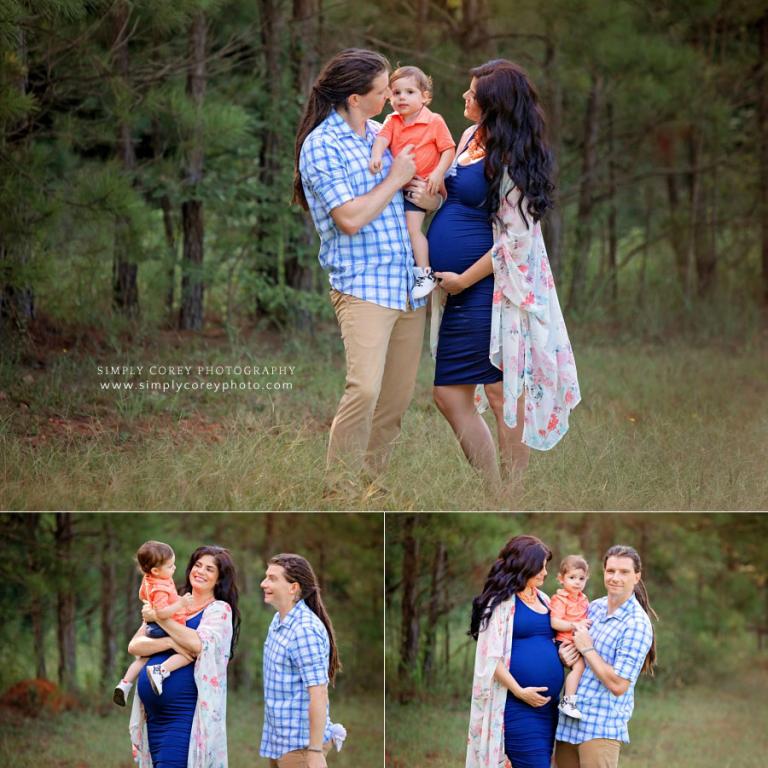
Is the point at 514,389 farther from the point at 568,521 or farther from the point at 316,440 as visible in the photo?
the point at 568,521

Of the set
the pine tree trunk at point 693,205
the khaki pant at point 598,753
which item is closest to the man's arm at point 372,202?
the khaki pant at point 598,753

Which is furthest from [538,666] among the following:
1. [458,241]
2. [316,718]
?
[458,241]

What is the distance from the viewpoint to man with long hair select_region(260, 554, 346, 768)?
372 centimetres

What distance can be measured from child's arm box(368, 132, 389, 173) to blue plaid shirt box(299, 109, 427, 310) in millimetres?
29

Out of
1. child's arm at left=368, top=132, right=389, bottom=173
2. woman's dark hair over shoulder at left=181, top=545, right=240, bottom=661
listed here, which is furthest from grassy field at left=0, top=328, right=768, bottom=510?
child's arm at left=368, top=132, right=389, bottom=173

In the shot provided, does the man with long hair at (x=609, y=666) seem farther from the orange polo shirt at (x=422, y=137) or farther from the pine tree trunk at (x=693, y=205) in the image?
the pine tree trunk at (x=693, y=205)

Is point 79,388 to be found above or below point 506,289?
below

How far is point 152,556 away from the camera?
377 cm

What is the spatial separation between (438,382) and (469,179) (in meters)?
0.68

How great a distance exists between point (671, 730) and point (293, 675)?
133 inches

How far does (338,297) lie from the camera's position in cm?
412

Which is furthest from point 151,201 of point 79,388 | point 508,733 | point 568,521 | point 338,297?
point 508,733

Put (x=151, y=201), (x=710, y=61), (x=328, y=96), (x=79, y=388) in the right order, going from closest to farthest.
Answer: (x=328, y=96)
(x=79, y=388)
(x=151, y=201)
(x=710, y=61)

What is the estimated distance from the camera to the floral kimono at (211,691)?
3736 mm
